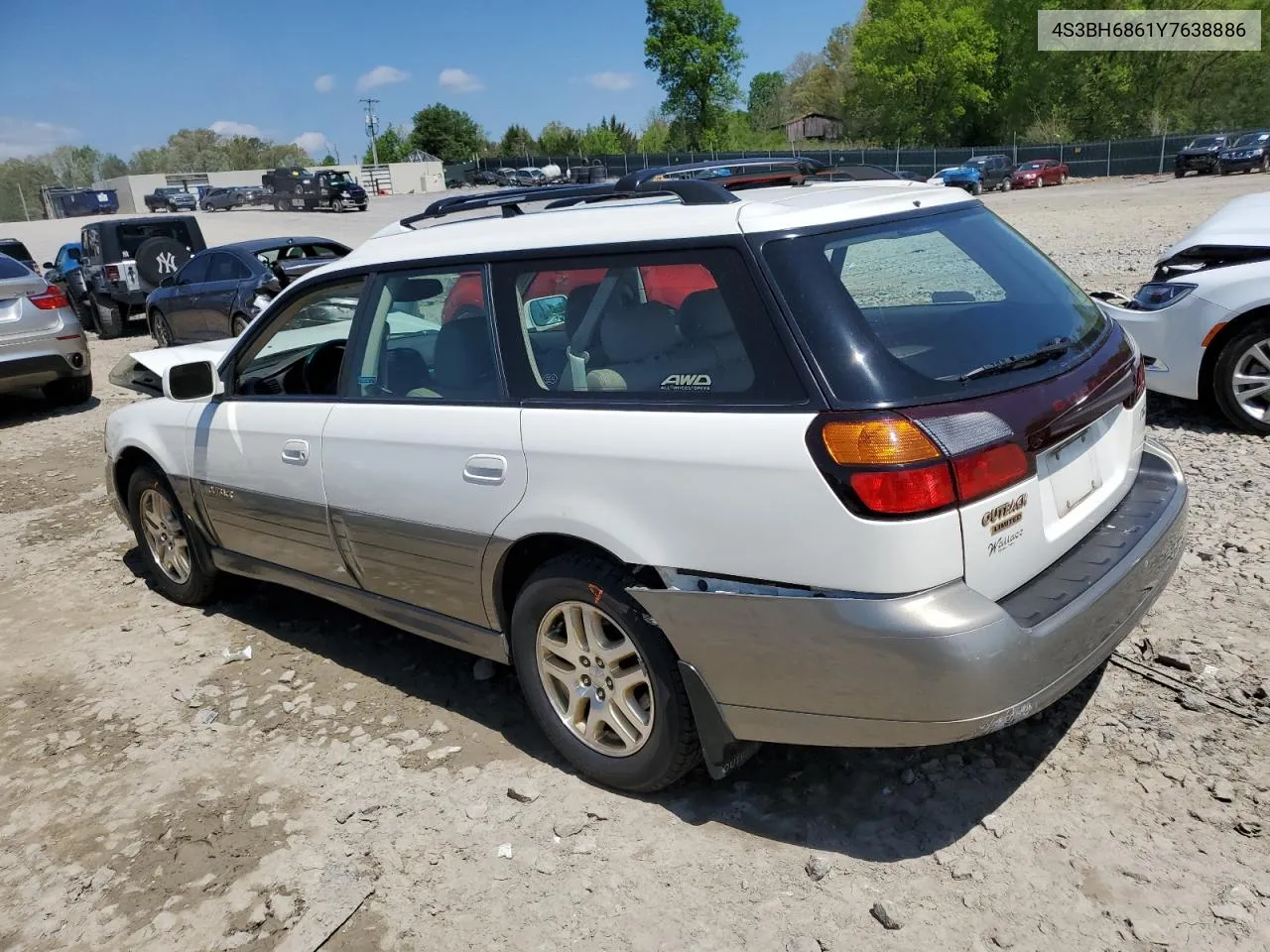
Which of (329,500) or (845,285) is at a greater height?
(845,285)

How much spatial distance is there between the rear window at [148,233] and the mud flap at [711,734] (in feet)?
54.7

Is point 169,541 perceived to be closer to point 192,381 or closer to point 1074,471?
point 192,381

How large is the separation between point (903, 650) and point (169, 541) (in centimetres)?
407

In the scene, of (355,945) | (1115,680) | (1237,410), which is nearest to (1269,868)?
(1115,680)

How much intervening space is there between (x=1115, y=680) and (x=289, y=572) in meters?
3.27

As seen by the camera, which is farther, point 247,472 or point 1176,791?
point 247,472

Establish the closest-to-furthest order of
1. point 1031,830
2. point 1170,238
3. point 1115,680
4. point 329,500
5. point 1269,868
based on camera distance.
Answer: point 1269,868 < point 1031,830 < point 1115,680 < point 329,500 < point 1170,238

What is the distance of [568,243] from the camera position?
3041 mm

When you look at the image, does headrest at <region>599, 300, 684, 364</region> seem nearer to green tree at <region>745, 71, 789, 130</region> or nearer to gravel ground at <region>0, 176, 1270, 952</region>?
gravel ground at <region>0, 176, 1270, 952</region>

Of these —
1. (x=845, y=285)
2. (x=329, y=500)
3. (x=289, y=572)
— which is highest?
(x=845, y=285)

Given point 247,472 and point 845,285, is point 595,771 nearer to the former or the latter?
point 845,285

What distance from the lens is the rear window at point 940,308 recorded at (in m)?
2.50

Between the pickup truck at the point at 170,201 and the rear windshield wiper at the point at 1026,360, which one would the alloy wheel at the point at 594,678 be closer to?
the rear windshield wiper at the point at 1026,360

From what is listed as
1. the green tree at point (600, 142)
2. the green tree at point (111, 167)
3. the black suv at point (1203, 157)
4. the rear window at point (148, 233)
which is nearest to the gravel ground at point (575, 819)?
the rear window at point (148, 233)
